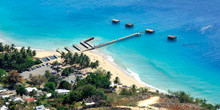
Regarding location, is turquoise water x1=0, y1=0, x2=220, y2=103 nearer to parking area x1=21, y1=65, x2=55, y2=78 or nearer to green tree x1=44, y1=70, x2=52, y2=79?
parking area x1=21, y1=65, x2=55, y2=78

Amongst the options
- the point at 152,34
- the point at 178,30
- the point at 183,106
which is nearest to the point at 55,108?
the point at 183,106

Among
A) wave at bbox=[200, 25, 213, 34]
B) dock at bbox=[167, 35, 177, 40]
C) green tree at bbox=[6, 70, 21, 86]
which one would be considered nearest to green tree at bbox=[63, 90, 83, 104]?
green tree at bbox=[6, 70, 21, 86]

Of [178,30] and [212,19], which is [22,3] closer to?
[178,30]

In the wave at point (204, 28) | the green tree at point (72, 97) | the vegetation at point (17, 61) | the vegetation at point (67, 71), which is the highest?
the wave at point (204, 28)

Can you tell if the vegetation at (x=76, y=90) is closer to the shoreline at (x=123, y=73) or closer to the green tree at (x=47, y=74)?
the green tree at (x=47, y=74)

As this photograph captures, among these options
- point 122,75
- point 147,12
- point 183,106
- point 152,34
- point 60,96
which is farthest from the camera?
point 147,12

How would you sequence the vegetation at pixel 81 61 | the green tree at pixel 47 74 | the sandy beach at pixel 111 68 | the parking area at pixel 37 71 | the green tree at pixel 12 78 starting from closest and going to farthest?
the green tree at pixel 12 78 < the green tree at pixel 47 74 < the parking area at pixel 37 71 < the sandy beach at pixel 111 68 < the vegetation at pixel 81 61

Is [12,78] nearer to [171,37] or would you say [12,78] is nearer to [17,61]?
[17,61]

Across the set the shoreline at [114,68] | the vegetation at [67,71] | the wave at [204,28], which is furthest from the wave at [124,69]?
the wave at [204,28]
